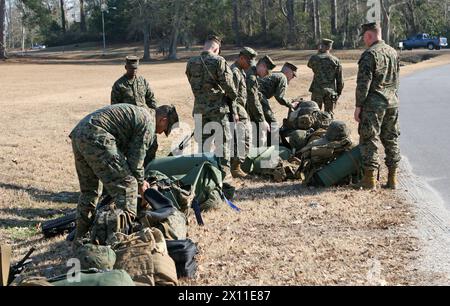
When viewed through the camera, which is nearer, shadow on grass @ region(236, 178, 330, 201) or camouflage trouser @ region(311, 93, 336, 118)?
shadow on grass @ region(236, 178, 330, 201)

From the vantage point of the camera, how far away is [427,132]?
13.6 meters

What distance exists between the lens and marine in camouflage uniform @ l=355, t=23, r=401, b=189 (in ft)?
26.8

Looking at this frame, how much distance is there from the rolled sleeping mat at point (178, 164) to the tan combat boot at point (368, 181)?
2.05 metres

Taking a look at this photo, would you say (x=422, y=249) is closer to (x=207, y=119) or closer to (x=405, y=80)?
(x=207, y=119)

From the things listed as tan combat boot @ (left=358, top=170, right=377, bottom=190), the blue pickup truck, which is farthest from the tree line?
tan combat boot @ (left=358, top=170, right=377, bottom=190)

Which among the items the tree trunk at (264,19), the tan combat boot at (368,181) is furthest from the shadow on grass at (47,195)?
the tree trunk at (264,19)

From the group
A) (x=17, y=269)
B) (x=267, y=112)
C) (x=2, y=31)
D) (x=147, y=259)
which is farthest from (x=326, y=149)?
(x=2, y=31)

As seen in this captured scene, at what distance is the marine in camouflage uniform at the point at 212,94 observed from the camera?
872 centimetres

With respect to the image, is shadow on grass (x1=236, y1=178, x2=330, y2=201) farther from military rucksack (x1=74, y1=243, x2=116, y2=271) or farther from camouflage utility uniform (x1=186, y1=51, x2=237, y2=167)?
military rucksack (x1=74, y1=243, x2=116, y2=271)

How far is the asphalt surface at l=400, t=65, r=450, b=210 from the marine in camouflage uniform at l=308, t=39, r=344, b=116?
172 cm

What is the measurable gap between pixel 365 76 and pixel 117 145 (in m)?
3.75

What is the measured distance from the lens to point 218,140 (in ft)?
29.0

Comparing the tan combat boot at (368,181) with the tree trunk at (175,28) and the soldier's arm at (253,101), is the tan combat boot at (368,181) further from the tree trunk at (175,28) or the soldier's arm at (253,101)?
the tree trunk at (175,28)
